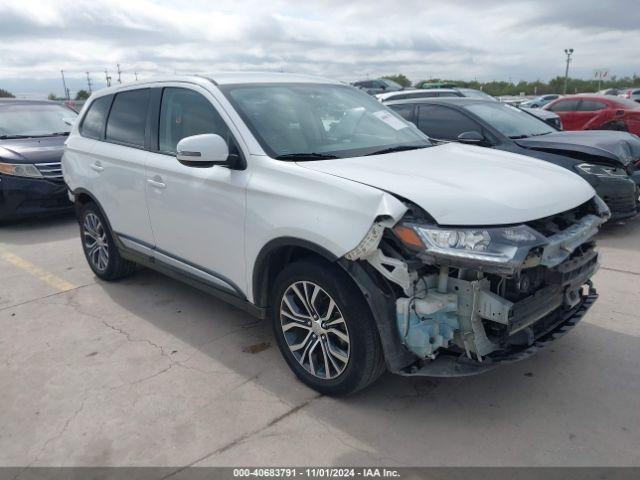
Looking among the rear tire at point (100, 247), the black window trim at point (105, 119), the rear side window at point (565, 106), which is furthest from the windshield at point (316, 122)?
the rear side window at point (565, 106)

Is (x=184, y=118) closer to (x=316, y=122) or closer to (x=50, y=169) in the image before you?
(x=316, y=122)

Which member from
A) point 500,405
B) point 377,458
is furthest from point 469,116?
point 377,458

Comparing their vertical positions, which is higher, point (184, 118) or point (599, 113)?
point (184, 118)

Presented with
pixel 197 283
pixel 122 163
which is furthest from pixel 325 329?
pixel 122 163

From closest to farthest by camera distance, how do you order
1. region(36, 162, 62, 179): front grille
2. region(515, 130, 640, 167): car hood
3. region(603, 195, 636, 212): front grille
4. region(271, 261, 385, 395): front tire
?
region(271, 261, 385, 395): front tire
region(603, 195, 636, 212): front grille
region(515, 130, 640, 167): car hood
region(36, 162, 62, 179): front grille

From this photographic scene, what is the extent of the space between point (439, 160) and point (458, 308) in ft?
3.80

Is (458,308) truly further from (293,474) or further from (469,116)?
(469,116)

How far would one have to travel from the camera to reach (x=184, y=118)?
3980 mm

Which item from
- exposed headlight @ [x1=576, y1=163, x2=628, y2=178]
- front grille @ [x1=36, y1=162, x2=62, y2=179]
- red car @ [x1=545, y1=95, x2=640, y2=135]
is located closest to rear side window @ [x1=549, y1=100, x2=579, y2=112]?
red car @ [x1=545, y1=95, x2=640, y2=135]

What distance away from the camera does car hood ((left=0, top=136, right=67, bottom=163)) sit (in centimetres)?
753

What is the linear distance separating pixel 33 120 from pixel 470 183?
27.1 ft

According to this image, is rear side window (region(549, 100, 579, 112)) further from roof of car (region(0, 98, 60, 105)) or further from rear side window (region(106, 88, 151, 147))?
rear side window (region(106, 88, 151, 147))

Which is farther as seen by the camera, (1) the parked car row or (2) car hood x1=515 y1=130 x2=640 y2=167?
(2) car hood x1=515 y1=130 x2=640 y2=167

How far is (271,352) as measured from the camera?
3.78 m
